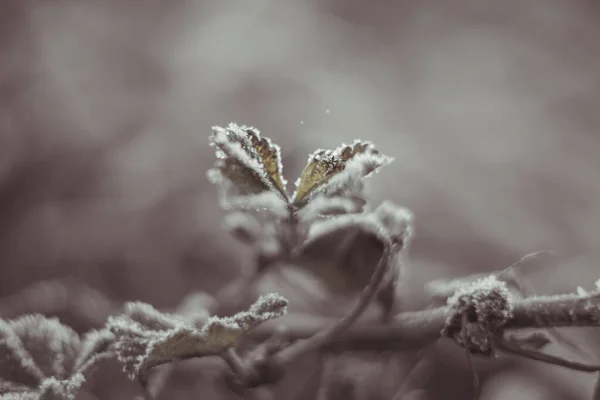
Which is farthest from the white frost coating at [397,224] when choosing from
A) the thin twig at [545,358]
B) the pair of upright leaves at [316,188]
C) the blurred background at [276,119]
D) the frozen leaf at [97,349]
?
the blurred background at [276,119]

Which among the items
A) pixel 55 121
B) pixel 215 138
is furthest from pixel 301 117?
pixel 215 138

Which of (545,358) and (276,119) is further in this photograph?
(276,119)

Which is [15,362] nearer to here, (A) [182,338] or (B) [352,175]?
(A) [182,338]

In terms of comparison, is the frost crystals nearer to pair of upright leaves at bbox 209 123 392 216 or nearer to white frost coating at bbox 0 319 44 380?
pair of upright leaves at bbox 209 123 392 216

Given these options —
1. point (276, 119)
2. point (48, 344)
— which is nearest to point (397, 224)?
point (48, 344)

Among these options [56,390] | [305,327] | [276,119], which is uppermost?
[276,119]

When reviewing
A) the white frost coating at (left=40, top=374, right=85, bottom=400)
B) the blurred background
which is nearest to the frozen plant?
the white frost coating at (left=40, top=374, right=85, bottom=400)

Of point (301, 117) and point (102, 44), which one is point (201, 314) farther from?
point (102, 44)

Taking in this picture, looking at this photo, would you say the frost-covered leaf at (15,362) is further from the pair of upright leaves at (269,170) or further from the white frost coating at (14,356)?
the pair of upright leaves at (269,170)
